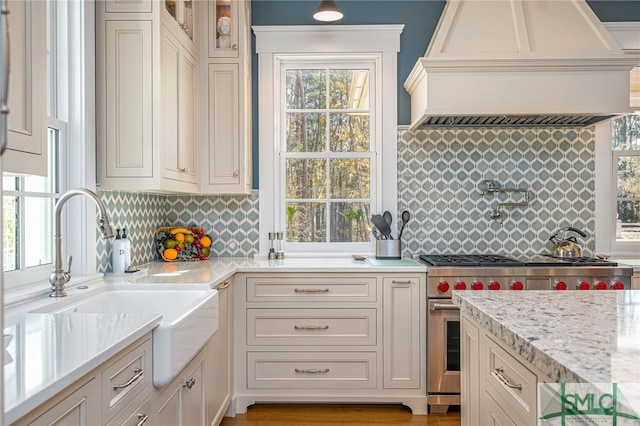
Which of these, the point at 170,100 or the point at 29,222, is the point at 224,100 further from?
the point at 29,222

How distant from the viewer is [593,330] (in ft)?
3.85

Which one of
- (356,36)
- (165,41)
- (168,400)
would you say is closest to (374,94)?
(356,36)

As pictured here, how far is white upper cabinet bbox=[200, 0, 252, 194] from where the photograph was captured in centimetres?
314

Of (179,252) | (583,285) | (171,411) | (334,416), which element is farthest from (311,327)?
(583,285)

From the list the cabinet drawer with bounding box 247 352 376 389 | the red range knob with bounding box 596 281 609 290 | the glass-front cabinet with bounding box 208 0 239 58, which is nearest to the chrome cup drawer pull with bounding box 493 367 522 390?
the cabinet drawer with bounding box 247 352 376 389

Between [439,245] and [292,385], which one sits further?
[439,245]

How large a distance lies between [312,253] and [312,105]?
3.78 feet

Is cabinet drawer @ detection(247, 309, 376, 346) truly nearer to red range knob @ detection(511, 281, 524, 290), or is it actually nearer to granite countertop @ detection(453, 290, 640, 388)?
red range knob @ detection(511, 281, 524, 290)

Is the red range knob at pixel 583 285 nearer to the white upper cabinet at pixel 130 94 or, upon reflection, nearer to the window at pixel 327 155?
the window at pixel 327 155

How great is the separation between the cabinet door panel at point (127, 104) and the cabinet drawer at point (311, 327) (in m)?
1.17

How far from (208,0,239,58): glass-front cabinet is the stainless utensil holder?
1.68 m

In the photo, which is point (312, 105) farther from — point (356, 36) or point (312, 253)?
point (312, 253)

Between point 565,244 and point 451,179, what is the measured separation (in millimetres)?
919

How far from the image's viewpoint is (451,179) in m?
3.51
